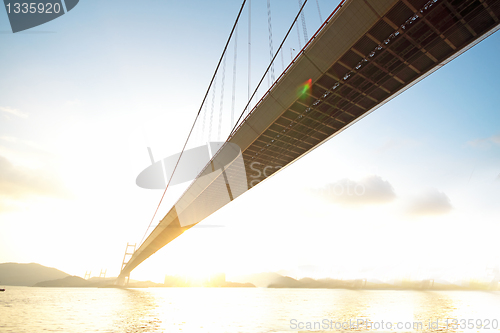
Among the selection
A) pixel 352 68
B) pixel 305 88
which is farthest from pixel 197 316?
pixel 352 68

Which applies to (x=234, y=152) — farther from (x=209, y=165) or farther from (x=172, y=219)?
(x=172, y=219)

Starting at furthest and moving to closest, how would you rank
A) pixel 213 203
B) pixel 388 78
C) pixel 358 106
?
pixel 213 203
pixel 358 106
pixel 388 78

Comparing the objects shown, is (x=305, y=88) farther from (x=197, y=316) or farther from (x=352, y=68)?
(x=197, y=316)

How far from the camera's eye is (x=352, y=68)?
1542 centimetres

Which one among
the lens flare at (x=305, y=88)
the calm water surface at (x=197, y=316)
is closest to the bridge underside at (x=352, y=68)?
the lens flare at (x=305, y=88)

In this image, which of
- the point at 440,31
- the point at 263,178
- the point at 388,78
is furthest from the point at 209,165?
the point at 440,31

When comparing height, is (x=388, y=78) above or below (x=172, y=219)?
above

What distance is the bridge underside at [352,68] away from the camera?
12.2m

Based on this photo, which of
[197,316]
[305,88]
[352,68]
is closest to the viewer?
[352,68]

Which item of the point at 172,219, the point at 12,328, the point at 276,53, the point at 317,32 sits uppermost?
the point at 276,53

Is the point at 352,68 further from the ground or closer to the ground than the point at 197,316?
further from the ground

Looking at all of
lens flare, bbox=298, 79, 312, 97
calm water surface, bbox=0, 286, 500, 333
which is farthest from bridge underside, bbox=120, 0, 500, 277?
calm water surface, bbox=0, 286, 500, 333

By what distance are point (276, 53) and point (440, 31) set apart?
11.6 metres

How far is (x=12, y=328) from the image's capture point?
49.5 feet
